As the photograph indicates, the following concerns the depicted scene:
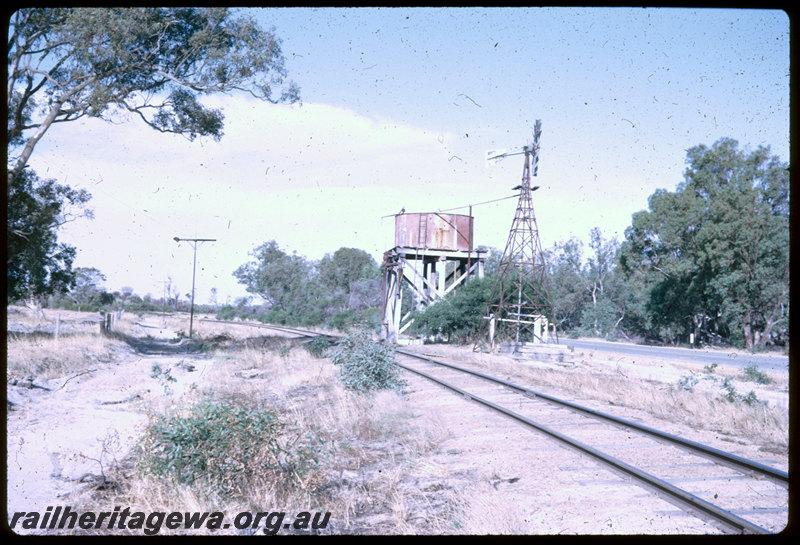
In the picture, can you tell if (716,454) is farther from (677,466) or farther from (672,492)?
(672,492)

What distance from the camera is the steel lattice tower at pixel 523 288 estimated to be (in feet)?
74.5

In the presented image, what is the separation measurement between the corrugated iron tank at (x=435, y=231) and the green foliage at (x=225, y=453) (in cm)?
2583

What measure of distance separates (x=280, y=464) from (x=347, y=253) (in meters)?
55.4

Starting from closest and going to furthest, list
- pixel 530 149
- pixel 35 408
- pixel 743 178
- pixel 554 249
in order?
1. pixel 35 408
2. pixel 530 149
3. pixel 743 178
4. pixel 554 249

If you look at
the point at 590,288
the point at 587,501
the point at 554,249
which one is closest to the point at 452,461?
the point at 587,501

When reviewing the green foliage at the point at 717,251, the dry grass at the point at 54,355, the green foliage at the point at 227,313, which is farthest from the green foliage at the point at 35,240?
Answer: the green foliage at the point at 227,313

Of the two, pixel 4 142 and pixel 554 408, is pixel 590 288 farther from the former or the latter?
pixel 4 142

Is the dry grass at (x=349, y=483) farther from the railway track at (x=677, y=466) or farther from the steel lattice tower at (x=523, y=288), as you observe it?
the steel lattice tower at (x=523, y=288)

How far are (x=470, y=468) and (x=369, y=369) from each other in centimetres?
574

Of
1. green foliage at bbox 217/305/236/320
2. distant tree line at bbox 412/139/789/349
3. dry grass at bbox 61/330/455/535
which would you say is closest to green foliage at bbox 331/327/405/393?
dry grass at bbox 61/330/455/535

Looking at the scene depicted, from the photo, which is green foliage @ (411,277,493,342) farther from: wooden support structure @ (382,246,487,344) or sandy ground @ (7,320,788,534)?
sandy ground @ (7,320,788,534)

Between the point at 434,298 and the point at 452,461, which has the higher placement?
the point at 434,298

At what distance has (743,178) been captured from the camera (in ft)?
94.9

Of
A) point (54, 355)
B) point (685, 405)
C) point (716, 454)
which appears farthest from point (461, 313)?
point (716, 454)
